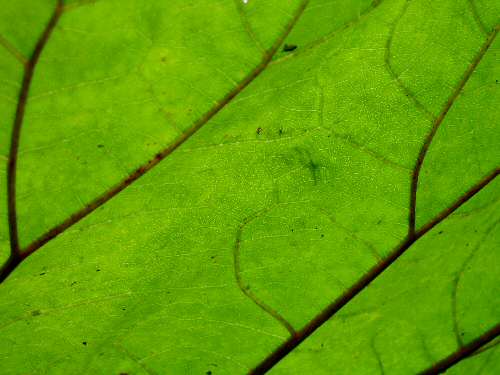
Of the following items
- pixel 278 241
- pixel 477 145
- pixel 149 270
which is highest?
pixel 477 145

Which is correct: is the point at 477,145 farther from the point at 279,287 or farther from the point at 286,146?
the point at 279,287

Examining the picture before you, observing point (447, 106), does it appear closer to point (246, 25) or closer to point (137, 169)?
point (246, 25)

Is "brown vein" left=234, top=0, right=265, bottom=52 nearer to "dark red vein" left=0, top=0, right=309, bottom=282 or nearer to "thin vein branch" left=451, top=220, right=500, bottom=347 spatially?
"dark red vein" left=0, top=0, right=309, bottom=282

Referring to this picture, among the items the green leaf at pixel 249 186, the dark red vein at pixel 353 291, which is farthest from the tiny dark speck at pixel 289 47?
the dark red vein at pixel 353 291

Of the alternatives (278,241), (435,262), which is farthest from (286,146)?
(435,262)

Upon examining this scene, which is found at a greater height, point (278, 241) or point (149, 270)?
point (278, 241)

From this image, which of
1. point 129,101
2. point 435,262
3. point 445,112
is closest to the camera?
point 435,262

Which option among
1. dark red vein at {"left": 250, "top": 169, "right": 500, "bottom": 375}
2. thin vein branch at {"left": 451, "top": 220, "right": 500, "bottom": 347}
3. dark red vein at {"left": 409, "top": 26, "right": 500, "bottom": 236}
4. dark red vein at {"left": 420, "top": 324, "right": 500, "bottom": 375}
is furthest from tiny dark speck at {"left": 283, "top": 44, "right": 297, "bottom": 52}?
dark red vein at {"left": 420, "top": 324, "right": 500, "bottom": 375}

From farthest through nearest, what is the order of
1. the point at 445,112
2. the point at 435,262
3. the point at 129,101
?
the point at 129,101
the point at 445,112
the point at 435,262
